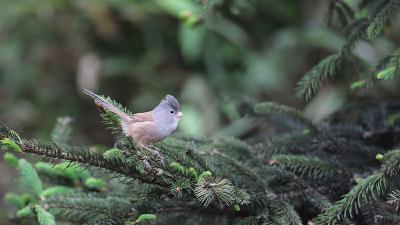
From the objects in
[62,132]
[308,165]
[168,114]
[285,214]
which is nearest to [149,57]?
[62,132]

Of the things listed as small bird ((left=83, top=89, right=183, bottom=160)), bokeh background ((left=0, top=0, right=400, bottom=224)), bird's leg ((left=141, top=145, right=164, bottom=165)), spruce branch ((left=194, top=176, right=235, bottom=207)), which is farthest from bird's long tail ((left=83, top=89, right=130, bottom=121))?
bokeh background ((left=0, top=0, right=400, bottom=224))

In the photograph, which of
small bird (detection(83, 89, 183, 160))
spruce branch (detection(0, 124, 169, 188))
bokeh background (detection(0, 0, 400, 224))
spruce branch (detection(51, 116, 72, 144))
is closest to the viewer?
spruce branch (detection(0, 124, 169, 188))

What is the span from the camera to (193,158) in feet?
5.04

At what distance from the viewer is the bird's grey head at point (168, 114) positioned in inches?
67.6

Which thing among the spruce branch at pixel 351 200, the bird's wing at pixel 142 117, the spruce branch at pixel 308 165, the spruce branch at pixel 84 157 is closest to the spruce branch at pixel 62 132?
the bird's wing at pixel 142 117

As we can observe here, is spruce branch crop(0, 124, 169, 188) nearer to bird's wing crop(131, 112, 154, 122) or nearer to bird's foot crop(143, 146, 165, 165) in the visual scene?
bird's foot crop(143, 146, 165, 165)

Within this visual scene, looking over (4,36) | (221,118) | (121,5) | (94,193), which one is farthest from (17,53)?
(94,193)

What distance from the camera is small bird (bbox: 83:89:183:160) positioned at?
1.58m

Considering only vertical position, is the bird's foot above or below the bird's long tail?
below

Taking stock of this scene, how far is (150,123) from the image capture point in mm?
1667

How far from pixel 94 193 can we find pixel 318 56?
367cm

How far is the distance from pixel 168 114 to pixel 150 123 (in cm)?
11

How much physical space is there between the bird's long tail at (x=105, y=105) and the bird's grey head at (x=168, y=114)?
0.49 ft

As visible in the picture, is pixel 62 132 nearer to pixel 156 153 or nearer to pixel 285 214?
pixel 156 153
